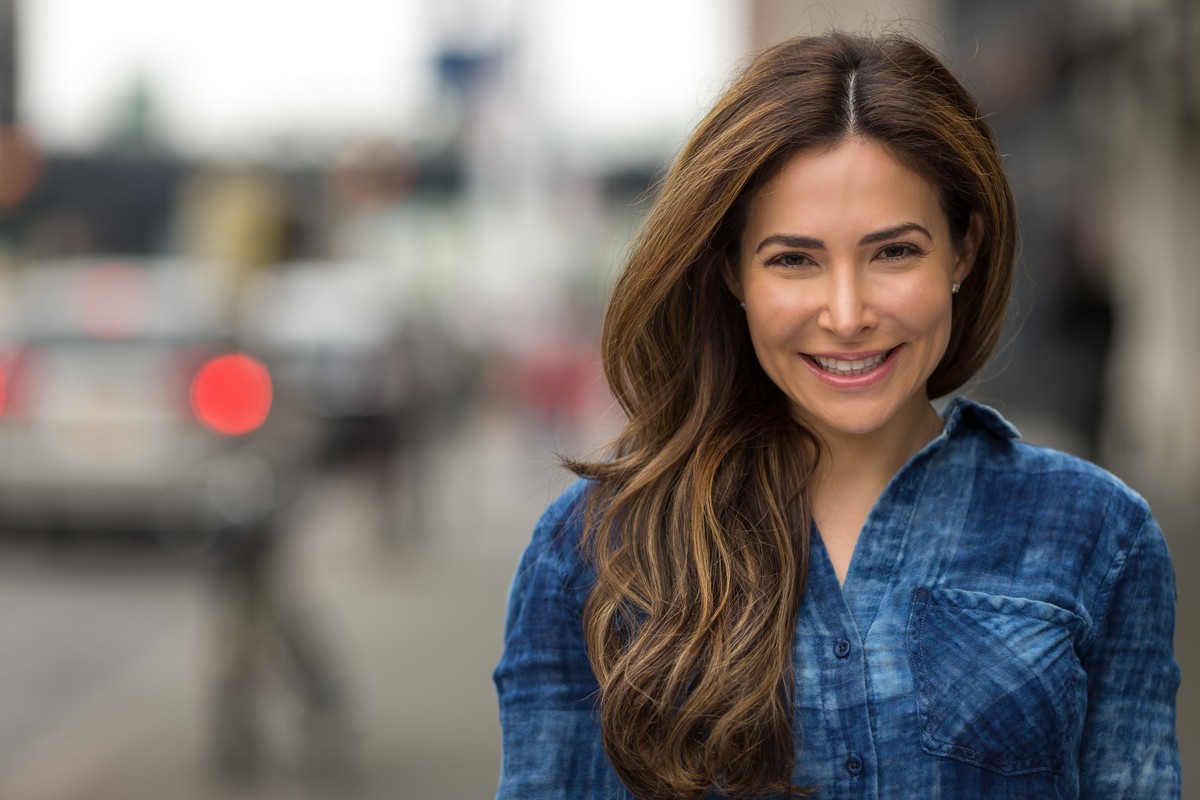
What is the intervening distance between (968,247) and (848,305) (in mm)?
255

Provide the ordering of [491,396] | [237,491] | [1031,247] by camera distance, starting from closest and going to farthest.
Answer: [237,491]
[1031,247]
[491,396]

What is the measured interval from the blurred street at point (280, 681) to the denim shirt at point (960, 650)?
0.52 meters

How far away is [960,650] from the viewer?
2.10 metres

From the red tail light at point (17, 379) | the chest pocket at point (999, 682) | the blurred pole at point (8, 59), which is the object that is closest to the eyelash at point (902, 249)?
the chest pocket at point (999, 682)

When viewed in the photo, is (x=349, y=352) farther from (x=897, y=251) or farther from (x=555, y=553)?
(x=897, y=251)

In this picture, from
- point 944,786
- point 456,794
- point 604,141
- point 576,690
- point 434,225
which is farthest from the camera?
point 604,141

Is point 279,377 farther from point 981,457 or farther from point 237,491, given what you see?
point 981,457

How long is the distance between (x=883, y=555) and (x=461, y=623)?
298 inches

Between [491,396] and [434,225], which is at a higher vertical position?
[434,225]

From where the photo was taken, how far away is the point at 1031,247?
1762 cm

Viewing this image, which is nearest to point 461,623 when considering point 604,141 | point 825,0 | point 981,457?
point 825,0

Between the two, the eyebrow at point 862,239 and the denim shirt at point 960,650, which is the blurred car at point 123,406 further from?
the eyebrow at point 862,239

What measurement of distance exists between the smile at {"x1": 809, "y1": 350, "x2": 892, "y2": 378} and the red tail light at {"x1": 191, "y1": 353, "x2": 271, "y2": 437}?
8.16 m

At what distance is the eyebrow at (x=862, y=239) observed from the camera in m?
2.11
